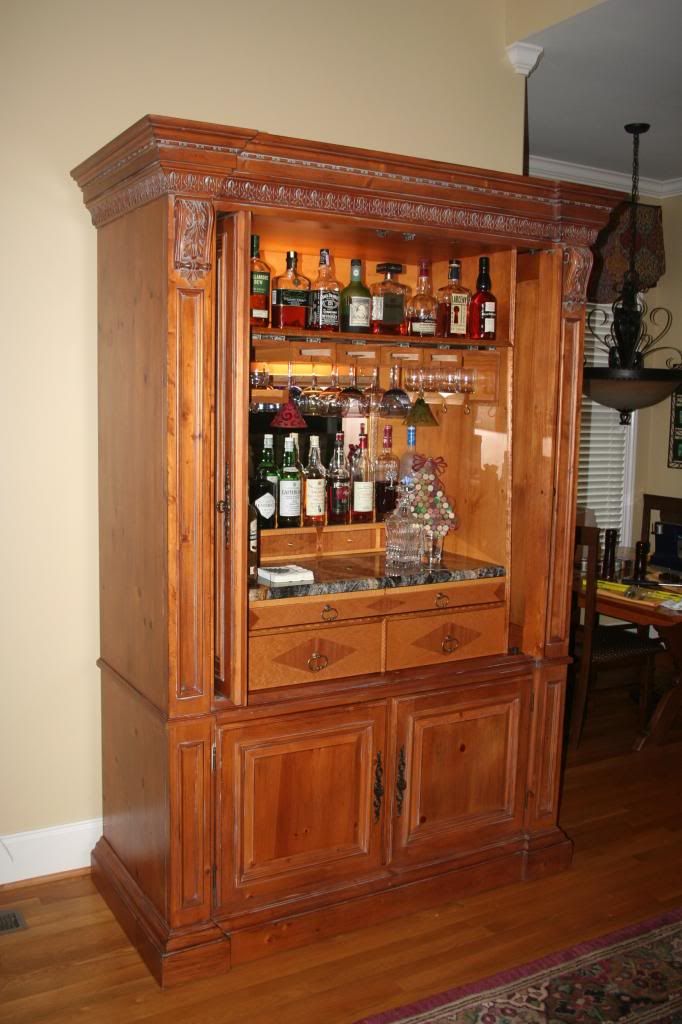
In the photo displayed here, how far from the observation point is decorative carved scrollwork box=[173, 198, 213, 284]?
239cm

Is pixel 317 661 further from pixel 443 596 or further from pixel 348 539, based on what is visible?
pixel 348 539

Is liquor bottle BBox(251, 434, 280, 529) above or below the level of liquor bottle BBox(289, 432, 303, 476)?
below

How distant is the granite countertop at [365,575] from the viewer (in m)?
2.77

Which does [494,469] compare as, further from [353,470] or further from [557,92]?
[557,92]

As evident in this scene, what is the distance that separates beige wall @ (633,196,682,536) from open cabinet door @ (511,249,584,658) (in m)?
3.04

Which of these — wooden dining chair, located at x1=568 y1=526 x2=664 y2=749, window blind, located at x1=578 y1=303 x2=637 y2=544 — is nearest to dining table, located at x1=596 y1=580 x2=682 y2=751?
wooden dining chair, located at x1=568 y1=526 x2=664 y2=749

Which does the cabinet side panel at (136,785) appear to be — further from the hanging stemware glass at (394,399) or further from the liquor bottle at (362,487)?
the hanging stemware glass at (394,399)

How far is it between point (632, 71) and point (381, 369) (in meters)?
1.72

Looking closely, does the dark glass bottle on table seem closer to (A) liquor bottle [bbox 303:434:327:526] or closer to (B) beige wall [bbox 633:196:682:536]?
(B) beige wall [bbox 633:196:682:536]

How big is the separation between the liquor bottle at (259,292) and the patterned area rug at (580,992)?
6.57 ft

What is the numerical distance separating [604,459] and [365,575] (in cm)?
347

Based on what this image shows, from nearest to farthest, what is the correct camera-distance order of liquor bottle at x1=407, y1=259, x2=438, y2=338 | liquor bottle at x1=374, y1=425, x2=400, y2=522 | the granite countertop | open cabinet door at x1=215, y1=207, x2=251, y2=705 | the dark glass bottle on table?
open cabinet door at x1=215, y1=207, x2=251, y2=705 < the granite countertop < liquor bottle at x1=407, y1=259, x2=438, y2=338 < liquor bottle at x1=374, y1=425, x2=400, y2=522 < the dark glass bottle on table

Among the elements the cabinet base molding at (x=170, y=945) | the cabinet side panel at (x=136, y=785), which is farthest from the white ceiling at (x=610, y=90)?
the cabinet base molding at (x=170, y=945)

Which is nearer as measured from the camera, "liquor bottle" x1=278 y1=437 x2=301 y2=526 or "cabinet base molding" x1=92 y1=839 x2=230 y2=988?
"cabinet base molding" x1=92 y1=839 x2=230 y2=988
